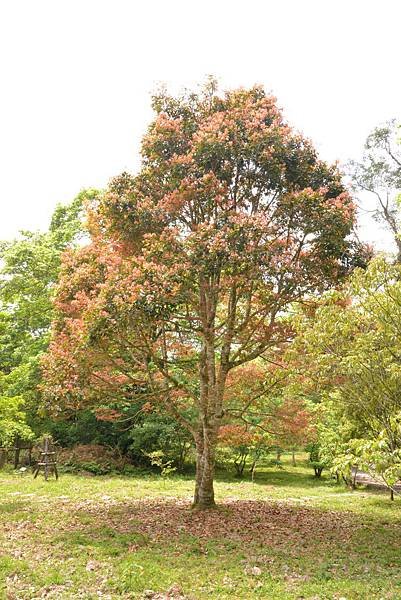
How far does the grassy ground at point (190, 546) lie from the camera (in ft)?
23.2

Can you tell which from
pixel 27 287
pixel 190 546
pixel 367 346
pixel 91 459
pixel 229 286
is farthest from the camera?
pixel 27 287

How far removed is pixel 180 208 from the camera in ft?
36.0

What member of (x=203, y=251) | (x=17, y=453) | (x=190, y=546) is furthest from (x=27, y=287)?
(x=190, y=546)

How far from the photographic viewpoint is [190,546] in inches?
356

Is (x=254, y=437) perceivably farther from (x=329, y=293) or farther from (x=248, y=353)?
(x=329, y=293)

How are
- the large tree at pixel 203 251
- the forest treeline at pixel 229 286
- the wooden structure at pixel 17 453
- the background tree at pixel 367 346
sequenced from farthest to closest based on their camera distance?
the wooden structure at pixel 17 453 → the large tree at pixel 203 251 → the forest treeline at pixel 229 286 → the background tree at pixel 367 346

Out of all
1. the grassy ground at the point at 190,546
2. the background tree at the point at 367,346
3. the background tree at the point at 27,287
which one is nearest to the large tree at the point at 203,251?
the grassy ground at the point at 190,546

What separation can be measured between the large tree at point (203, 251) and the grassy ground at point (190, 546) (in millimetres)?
2064

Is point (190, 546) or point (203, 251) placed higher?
point (203, 251)

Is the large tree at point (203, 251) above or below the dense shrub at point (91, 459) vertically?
above

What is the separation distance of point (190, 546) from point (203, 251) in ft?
18.1

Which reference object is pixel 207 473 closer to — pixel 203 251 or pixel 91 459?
pixel 203 251

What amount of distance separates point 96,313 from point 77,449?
1410cm

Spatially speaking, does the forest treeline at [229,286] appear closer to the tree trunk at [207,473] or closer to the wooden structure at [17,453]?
the tree trunk at [207,473]
